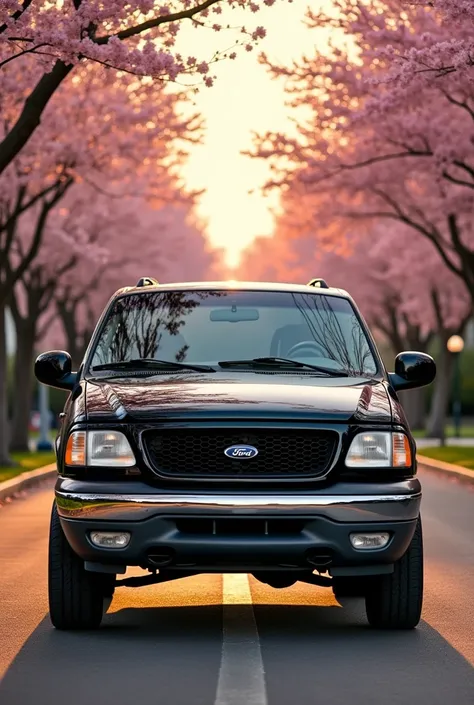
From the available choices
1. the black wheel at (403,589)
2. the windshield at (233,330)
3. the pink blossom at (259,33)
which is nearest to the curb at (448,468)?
the pink blossom at (259,33)

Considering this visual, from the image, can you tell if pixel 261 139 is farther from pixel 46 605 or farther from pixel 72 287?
pixel 46 605

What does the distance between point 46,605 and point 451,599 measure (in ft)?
8.44

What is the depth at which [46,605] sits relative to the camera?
10086 millimetres

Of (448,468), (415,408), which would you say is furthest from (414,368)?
(415,408)

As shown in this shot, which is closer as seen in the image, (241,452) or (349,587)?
(241,452)

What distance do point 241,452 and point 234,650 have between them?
101 centimetres

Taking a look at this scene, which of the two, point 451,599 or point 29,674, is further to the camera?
point 451,599

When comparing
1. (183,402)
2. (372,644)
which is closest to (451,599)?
(372,644)

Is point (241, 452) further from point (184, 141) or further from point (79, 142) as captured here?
point (184, 141)

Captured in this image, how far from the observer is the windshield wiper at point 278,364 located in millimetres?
9500

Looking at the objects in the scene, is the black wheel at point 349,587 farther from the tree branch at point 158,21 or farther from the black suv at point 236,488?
the tree branch at point 158,21

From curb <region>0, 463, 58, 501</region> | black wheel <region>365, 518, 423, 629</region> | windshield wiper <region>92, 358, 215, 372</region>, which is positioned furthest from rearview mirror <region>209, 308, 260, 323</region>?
curb <region>0, 463, 58, 501</region>

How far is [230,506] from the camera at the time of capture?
8266 mm

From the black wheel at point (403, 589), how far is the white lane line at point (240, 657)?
70 centimetres
